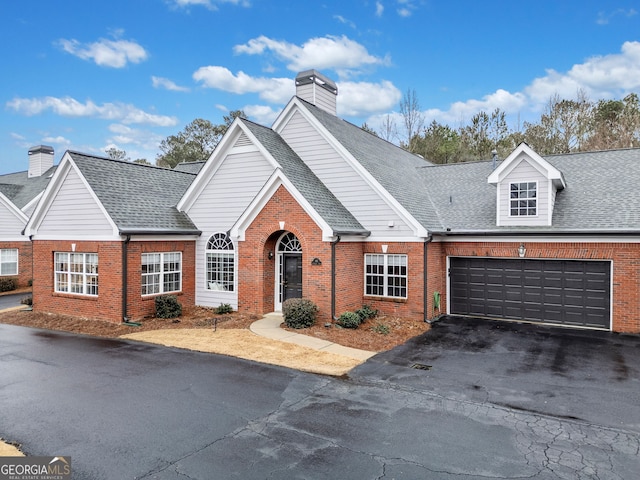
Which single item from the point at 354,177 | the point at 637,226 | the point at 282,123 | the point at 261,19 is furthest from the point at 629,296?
the point at 261,19

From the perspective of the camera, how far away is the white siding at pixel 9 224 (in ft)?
87.1

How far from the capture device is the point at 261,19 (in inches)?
902

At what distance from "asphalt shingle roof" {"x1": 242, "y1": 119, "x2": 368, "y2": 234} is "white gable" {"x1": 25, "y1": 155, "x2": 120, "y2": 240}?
21.3 ft

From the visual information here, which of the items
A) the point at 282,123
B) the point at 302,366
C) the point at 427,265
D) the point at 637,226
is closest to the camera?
the point at 302,366

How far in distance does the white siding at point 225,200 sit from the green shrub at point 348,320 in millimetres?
5132

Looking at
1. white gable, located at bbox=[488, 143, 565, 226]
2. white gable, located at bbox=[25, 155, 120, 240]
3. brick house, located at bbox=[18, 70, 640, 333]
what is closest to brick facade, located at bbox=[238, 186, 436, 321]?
brick house, located at bbox=[18, 70, 640, 333]

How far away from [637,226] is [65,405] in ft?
52.7

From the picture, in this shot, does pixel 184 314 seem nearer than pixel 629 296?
No

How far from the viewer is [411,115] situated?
134 feet

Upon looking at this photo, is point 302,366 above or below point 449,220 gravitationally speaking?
below

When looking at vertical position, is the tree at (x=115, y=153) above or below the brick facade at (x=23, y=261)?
above

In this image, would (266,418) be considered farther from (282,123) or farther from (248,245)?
(282,123)

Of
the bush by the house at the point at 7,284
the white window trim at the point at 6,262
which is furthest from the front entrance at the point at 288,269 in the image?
the white window trim at the point at 6,262

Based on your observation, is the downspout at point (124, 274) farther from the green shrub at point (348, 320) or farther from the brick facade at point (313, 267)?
the green shrub at point (348, 320)
